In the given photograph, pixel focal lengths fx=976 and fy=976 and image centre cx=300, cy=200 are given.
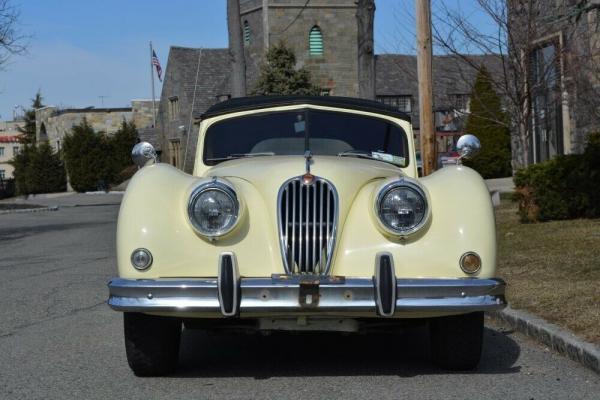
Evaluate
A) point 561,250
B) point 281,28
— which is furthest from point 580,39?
point 281,28

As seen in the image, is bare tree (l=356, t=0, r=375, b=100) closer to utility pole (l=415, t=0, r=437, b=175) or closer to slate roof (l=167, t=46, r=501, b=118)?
utility pole (l=415, t=0, r=437, b=175)

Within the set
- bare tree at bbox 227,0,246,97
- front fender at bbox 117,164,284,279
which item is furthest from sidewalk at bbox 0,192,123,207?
front fender at bbox 117,164,284,279

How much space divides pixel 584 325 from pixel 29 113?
277 feet

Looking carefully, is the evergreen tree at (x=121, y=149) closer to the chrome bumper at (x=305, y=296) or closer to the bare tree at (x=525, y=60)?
the bare tree at (x=525, y=60)

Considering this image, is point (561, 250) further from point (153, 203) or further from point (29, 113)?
point (29, 113)

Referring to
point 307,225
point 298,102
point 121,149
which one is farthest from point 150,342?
point 121,149

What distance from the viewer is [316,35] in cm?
5200

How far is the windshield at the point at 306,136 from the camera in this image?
746 cm

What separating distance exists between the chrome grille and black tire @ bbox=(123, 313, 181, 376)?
0.89m

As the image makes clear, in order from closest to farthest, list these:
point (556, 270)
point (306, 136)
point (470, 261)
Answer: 1. point (470, 261)
2. point (306, 136)
3. point (556, 270)

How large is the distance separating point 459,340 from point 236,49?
1937 centimetres

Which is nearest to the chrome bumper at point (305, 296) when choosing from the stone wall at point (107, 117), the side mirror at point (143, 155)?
the side mirror at point (143, 155)

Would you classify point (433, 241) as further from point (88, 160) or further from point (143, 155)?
point (88, 160)

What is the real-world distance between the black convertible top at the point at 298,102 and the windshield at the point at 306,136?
0.22 feet
